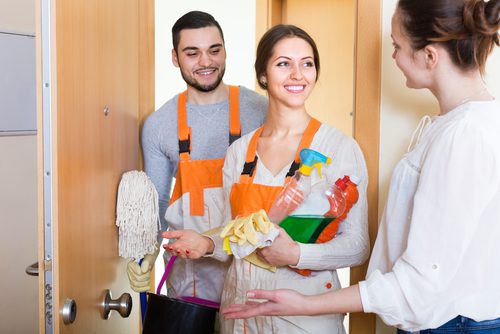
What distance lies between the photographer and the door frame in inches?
53.6

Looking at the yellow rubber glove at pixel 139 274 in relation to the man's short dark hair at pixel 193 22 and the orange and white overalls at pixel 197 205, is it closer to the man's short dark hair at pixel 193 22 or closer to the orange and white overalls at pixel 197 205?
the orange and white overalls at pixel 197 205

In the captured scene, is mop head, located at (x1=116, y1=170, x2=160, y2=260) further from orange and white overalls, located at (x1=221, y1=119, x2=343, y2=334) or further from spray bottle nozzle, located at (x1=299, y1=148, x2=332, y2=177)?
spray bottle nozzle, located at (x1=299, y1=148, x2=332, y2=177)

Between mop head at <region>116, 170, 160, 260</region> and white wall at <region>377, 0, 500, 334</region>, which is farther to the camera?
mop head at <region>116, 170, 160, 260</region>

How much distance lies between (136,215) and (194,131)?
1.14ft

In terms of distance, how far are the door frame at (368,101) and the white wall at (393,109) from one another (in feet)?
0.04

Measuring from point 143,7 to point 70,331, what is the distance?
101cm

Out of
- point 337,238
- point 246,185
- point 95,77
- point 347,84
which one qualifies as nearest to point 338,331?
point 337,238

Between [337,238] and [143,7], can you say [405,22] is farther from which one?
[143,7]

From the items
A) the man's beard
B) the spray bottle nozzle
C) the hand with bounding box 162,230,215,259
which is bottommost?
the hand with bounding box 162,230,215,259

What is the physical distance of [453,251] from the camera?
0.89 metres

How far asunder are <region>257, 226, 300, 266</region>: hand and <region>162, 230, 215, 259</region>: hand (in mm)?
174

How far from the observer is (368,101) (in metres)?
1.39

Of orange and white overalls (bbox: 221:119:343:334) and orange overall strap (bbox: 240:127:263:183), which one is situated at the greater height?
orange overall strap (bbox: 240:127:263:183)

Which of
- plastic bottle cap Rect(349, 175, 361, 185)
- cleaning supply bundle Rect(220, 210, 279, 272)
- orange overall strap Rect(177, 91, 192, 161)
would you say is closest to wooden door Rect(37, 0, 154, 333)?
orange overall strap Rect(177, 91, 192, 161)
